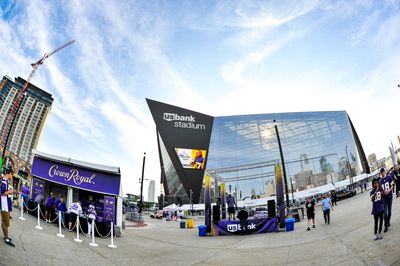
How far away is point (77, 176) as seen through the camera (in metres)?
14.7

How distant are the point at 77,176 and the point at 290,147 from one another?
3263 inches

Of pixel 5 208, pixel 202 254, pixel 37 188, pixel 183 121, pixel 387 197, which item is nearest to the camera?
pixel 5 208

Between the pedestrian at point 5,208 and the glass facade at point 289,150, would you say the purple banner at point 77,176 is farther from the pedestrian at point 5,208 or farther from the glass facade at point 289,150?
the glass facade at point 289,150

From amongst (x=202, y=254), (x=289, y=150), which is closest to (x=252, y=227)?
(x=202, y=254)

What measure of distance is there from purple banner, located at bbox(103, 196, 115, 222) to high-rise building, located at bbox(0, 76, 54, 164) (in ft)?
229

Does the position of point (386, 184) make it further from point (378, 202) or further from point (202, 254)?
point (202, 254)

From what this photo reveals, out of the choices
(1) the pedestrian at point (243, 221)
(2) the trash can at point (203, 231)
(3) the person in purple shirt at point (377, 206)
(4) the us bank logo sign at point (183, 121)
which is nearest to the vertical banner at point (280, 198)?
(1) the pedestrian at point (243, 221)

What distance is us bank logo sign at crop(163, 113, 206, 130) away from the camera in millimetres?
69125

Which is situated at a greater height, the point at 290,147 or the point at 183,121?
the point at 183,121

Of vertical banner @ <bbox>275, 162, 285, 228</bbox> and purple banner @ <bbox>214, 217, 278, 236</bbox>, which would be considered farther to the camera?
vertical banner @ <bbox>275, 162, 285, 228</bbox>

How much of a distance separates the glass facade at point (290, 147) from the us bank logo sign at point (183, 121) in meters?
17.5

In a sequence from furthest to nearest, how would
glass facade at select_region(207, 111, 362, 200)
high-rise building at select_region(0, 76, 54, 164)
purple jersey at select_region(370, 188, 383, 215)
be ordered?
glass facade at select_region(207, 111, 362, 200) → high-rise building at select_region(0, 76, 54, 164) → purple jersey at select_region(370, 188, 383, 215)

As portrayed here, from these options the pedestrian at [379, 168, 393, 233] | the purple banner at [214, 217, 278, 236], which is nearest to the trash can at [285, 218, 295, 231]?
the purple banner at [214, 217, 278, 236]

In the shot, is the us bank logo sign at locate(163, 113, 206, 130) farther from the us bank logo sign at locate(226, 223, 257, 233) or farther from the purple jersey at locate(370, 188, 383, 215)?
the purple jersey at locate(370, 188, 383, 215)
